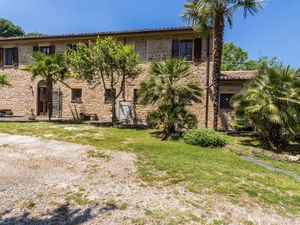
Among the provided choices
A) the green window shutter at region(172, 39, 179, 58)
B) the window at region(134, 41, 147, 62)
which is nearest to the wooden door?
the window at region(134, 41, 147, 62)

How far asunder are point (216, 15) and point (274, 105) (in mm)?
5669

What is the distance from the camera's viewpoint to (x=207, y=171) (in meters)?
6.97

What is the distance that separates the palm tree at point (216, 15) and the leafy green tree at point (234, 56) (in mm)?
25102

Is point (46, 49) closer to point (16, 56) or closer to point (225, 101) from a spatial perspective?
point (16, 56)

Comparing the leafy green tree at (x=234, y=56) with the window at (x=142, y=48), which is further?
the leafy green tree at (x=234, y=56)

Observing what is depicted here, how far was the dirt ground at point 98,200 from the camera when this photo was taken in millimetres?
4305

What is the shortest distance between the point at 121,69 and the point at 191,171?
31.0 ft

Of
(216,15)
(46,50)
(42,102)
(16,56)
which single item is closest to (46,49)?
(46,50)

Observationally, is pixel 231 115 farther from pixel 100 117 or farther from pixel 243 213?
pixel 243 213

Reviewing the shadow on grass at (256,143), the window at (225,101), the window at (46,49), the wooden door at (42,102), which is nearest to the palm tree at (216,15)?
the shadow on grass at (256,143)

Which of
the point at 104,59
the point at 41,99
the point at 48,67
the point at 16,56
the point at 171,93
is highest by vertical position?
the point at 16,56

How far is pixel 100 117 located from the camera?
18406 mm

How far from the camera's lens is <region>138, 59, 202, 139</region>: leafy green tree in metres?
12.2

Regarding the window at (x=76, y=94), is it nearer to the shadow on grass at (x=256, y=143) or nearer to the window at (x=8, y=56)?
the window at (x=8, y=56)
